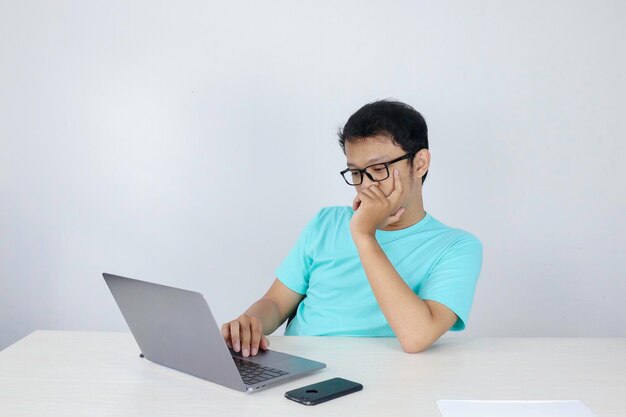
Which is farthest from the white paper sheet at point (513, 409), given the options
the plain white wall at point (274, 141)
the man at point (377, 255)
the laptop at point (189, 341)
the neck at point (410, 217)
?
the plain white wall at point (274, 141)

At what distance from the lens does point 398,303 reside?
1.60 meters

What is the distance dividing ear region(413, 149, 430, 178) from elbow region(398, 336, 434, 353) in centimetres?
54

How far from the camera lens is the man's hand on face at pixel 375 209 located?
1.71m

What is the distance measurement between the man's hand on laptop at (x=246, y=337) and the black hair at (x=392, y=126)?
599mm

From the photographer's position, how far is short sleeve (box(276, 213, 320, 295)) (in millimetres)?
2035

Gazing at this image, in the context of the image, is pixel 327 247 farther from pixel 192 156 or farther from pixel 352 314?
pixel 192 156

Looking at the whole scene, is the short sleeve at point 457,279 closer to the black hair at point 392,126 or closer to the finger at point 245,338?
the black hair at point 392,126

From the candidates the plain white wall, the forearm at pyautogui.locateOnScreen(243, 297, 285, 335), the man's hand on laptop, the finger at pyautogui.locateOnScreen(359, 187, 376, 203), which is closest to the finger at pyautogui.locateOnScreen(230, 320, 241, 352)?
the man's hand on laptop

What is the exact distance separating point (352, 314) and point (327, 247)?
0.22 metres

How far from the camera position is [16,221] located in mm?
2932

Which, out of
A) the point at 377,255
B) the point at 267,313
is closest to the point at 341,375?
the point at 377,255

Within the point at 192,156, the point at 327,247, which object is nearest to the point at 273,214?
the point at 192,156

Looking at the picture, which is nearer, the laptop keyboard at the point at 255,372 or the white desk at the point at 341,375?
the white desk at the point at 341,375

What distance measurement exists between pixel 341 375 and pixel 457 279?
0.50 metres
